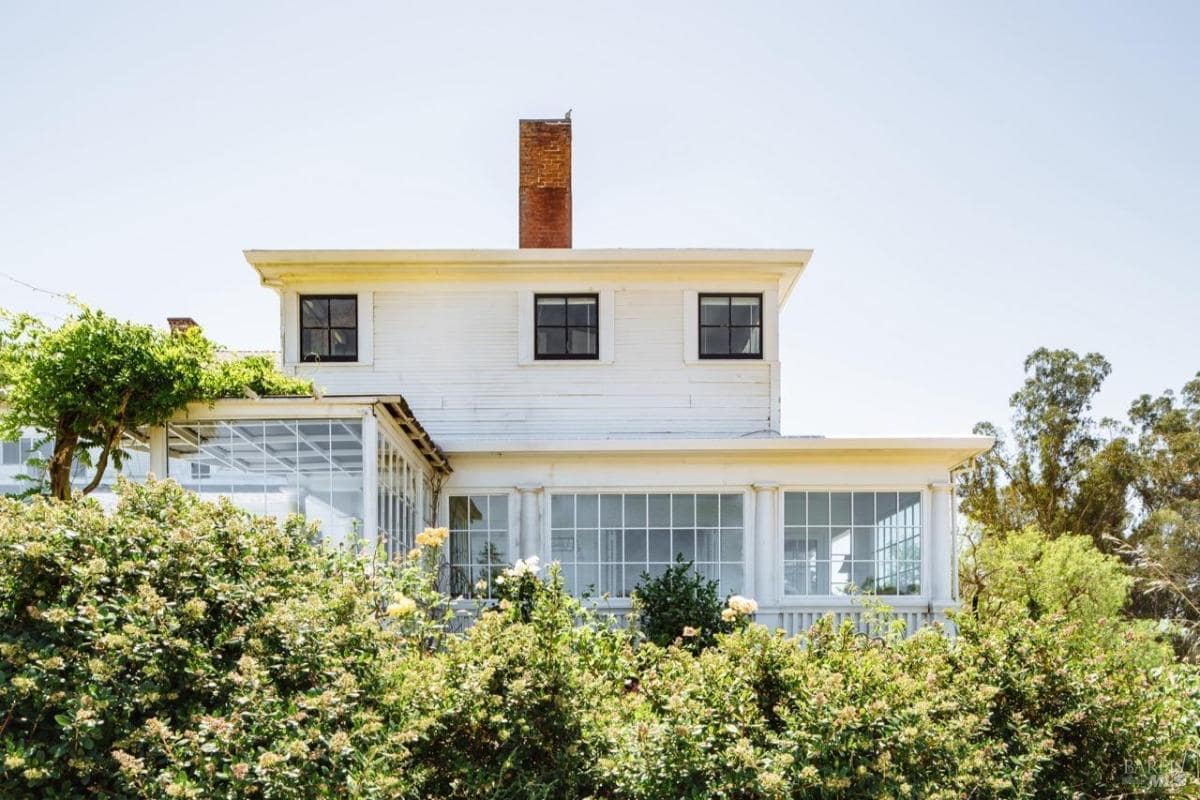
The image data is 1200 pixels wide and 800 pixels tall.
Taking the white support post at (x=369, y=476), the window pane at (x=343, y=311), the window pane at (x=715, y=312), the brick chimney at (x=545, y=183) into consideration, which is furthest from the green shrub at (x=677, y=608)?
the brick chimney at (x=545, y=183)

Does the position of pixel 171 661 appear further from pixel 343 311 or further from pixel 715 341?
pixel 715 341

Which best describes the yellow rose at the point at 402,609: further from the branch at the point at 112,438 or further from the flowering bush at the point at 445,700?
the branch at the point at 112,438

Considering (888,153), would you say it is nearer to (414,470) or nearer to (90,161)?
(414,470)

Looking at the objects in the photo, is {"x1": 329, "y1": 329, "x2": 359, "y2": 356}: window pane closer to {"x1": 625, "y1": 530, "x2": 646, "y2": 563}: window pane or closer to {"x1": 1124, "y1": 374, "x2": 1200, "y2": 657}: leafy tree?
{"x1": 625, "y1": 530, "x2": 646, "y2": 563}: window pane

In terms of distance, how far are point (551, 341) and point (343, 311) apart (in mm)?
3040

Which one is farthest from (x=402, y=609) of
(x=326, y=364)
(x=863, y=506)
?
(x=326, y=364)

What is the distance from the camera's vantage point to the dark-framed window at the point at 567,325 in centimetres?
1475

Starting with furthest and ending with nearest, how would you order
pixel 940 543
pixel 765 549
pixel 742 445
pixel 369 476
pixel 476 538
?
pixel 476 538 → pixel 940 543 → pixel 765 549 → pixel 742 445 → pixel 369 476

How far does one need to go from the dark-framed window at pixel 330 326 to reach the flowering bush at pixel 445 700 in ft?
31.0

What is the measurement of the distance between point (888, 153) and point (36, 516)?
13.1 metres

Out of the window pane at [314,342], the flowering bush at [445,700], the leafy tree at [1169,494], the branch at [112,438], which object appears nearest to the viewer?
the flowering bush at [445,700]

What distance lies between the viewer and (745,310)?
14867mm

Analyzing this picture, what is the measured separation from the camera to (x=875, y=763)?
461 centimetres

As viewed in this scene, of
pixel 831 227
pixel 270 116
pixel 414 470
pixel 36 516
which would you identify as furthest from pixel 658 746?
pixel 831 227
